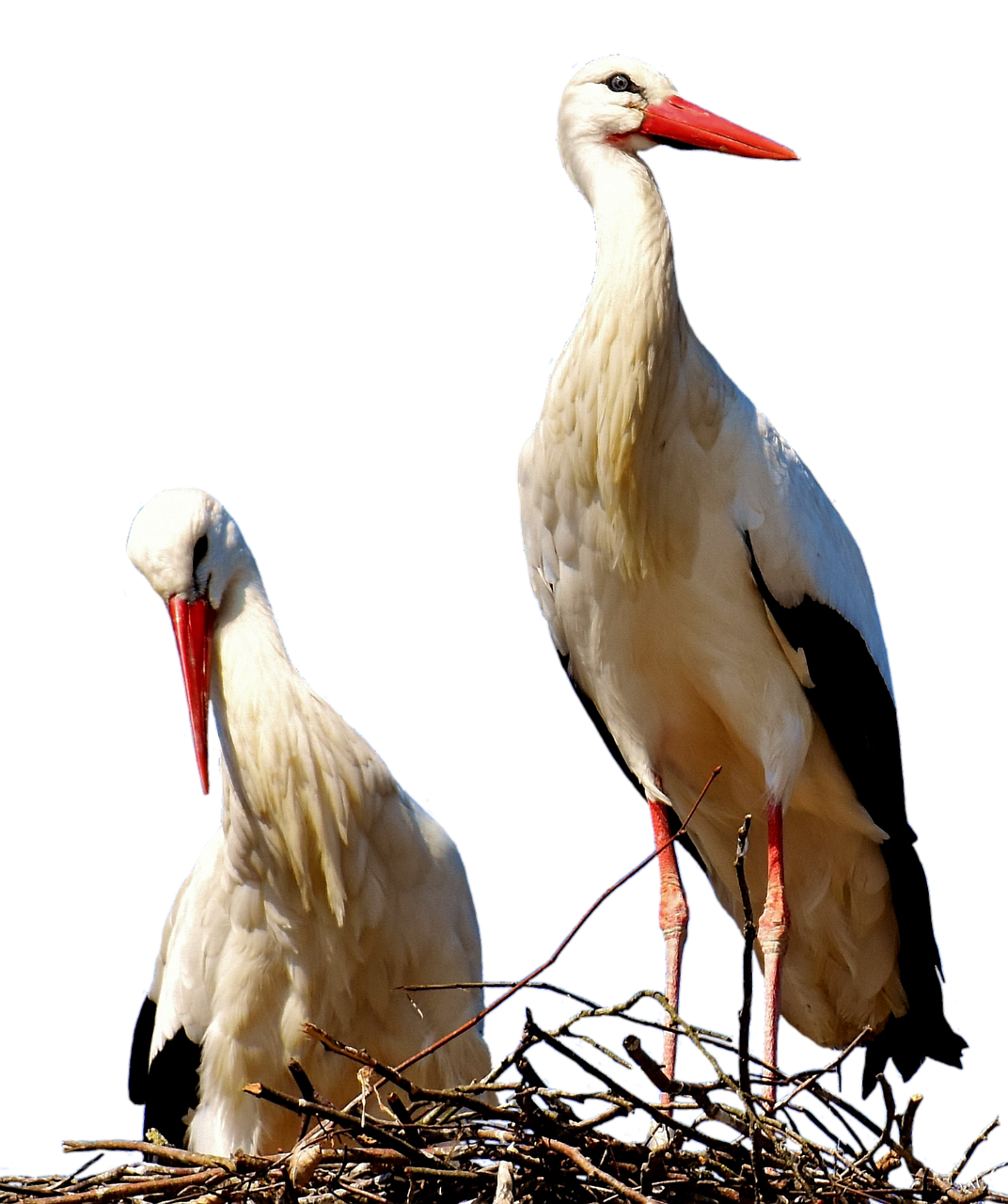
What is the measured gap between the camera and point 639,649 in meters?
2.67

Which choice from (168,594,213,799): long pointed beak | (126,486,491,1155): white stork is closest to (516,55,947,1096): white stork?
(126,486,491,1155): white stork

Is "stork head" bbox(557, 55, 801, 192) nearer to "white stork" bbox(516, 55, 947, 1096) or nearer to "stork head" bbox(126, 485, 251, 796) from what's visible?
"white stork" bbox(516, 55, 947, 1096)

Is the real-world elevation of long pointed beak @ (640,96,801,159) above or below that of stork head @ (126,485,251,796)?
above

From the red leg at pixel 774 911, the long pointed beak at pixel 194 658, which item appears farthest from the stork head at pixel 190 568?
the red leg at pixel 774 911

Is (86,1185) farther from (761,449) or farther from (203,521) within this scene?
(761,449)

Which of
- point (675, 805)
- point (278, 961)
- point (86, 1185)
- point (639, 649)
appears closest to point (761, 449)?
point (639, 649)

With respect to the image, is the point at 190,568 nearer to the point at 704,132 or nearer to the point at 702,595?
the point at 702,595

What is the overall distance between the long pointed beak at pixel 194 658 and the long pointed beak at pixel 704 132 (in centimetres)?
98

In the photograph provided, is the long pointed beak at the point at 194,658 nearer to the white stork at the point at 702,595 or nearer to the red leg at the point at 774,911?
the white stork at the point at 702,595

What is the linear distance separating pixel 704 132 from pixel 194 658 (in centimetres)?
108

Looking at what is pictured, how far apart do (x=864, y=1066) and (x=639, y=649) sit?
85 cm

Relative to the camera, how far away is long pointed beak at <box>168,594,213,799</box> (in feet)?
8.41

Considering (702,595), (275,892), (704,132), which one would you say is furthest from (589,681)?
(704,132)

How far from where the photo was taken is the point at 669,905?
2.73m
